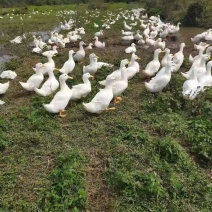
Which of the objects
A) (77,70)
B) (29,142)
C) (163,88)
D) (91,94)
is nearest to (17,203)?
(29,142)

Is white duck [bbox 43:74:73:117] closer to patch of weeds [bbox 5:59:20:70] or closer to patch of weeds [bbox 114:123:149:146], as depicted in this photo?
patch of weeds [bbox 114:123:149:146]

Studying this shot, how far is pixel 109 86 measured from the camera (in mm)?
7918

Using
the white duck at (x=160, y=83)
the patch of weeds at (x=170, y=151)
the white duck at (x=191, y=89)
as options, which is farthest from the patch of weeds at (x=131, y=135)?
the white duck at (x=160, y=83)

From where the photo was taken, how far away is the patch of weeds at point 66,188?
5.02 m

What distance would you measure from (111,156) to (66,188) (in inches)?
45.8

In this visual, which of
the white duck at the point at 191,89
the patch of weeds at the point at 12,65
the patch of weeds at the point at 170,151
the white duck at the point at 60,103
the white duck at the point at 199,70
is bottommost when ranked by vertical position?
the patch of weeds at the point at 12,65

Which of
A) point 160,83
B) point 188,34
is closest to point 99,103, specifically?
point 160,83

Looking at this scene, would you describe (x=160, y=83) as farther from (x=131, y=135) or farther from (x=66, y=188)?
(x=66, y=188)

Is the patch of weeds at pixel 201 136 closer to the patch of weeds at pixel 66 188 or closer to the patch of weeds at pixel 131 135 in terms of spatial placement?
the patch of weeds at pixel 131 135

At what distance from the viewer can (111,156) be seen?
20.1 ft

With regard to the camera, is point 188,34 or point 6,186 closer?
point 6,186

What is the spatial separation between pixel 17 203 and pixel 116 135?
2360mm

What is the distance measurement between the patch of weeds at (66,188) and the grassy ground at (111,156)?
14 millimetres

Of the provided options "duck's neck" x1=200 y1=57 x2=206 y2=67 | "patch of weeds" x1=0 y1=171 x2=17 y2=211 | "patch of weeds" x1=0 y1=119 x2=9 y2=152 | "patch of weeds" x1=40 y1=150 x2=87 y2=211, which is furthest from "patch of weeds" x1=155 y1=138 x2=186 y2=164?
"duck's neck" x1=200 y1=57 x2=206 y2=67
